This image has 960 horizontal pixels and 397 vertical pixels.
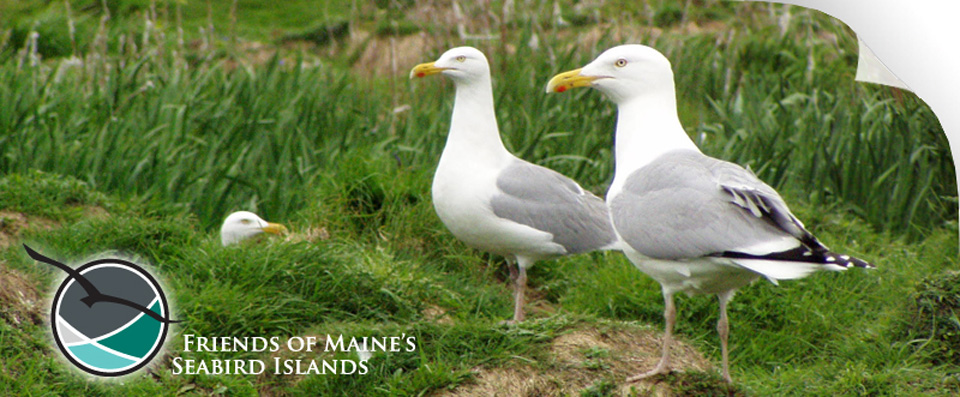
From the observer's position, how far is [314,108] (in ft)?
16.3

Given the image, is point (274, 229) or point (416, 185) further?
point (416, 185)

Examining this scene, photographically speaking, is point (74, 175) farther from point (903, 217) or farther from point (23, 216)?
point (903, 217)

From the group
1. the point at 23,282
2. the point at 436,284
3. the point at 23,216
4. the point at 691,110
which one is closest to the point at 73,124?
the point at 23,216

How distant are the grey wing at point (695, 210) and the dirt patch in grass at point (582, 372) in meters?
0.41

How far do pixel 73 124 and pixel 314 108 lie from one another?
3.49 feet

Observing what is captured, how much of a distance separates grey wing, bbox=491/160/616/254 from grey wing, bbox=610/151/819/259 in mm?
618

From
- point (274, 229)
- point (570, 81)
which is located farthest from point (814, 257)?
point (274, 229)

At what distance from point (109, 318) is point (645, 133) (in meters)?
1.78

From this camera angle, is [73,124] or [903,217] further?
[73,124]

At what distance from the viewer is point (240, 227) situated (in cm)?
432

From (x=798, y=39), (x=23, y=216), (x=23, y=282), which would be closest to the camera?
(x=23, y=282)

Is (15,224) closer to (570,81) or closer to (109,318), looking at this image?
(109,318)

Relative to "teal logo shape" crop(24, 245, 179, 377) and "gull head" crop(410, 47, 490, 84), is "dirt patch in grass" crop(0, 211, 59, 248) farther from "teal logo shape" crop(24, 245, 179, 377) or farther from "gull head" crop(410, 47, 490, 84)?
"gull head" crop(410, 47, 490, 84)

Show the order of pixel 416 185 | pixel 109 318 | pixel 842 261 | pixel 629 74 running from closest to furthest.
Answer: pixel 842 261
pixel 109 318
pixel 629 74
pixel 416 185
